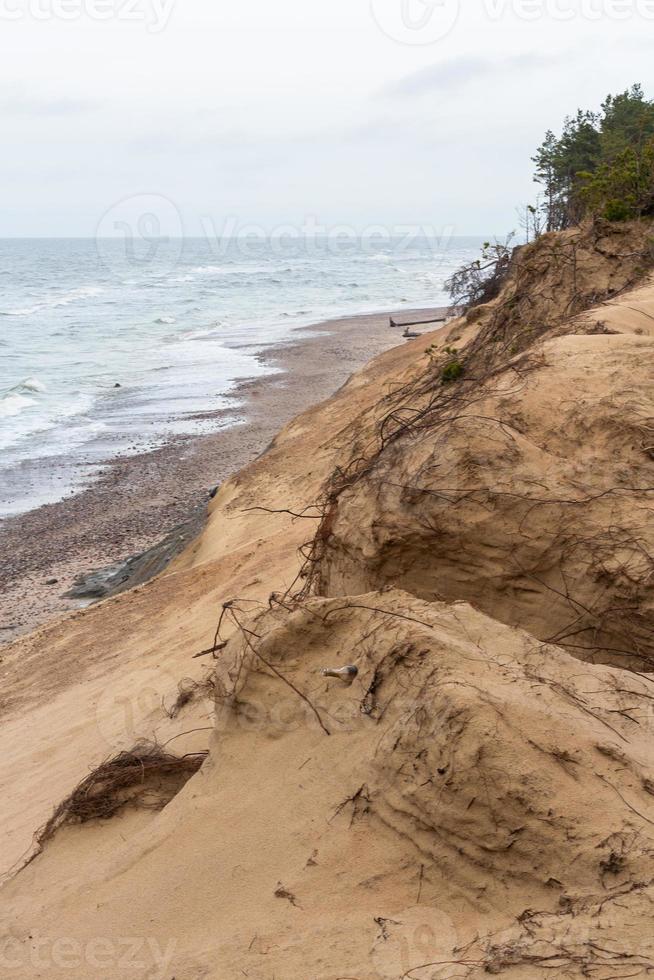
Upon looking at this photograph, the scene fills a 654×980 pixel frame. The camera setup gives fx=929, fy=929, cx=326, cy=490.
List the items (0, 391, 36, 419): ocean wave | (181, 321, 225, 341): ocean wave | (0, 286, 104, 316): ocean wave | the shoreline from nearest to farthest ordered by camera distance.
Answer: the shoreline → (0, 391, 36, 419): ocean wave → (181, 321, 225, 341): ocean wave → (0, 286, 104, 316): ocean wave

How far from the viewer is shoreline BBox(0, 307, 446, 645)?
10453 millimetres

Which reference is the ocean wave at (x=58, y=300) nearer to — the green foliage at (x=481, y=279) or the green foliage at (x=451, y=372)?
the green foliage at (x=481, y=279)

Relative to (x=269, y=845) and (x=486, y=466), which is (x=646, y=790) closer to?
(x=269, y=845)

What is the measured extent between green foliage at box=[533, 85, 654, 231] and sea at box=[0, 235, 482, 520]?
848cm

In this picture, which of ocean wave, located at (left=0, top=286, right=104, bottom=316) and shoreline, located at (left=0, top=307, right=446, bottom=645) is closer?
shoreline, located at (left=0, top=307, right=446, bottom=645)

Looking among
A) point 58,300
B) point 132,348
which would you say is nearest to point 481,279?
point 132,348

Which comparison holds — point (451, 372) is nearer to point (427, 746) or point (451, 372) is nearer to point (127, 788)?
point (127, 788)

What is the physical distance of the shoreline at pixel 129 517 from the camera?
10.5 metres

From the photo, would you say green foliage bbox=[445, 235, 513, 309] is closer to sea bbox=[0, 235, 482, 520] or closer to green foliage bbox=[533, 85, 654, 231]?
green foliage bbox=[533, 85, 654, 231]

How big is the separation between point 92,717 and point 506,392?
3.34 meters

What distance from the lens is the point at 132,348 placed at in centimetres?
3234

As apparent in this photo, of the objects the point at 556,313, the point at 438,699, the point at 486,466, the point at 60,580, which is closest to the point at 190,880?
the point at 438,699

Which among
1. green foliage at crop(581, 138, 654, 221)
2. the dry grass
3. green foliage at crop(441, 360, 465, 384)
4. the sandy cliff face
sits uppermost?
green foliage at crop(581, 138, 654, 221)

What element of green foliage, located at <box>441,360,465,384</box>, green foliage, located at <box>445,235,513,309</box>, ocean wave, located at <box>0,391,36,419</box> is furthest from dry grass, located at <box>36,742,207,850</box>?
ocean wave, located at <box>0,391,36,419</box>
